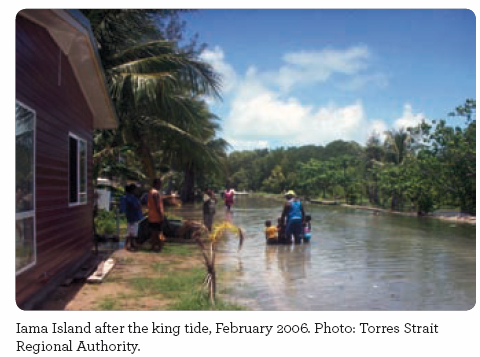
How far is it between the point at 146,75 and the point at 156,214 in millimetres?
4554

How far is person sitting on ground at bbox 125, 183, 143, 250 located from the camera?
446 inches

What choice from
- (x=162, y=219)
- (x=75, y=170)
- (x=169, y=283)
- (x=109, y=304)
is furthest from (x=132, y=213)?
(x=109, y=304)

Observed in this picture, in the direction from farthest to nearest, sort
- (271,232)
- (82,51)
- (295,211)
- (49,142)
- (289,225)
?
(271,232) < (289,225) < (295,211) < (82,51) < (49,142)

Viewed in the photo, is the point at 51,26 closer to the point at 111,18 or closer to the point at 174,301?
the point at 174,301

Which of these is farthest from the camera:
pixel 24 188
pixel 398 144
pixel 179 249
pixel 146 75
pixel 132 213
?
pixel 398 144

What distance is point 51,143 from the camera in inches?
296

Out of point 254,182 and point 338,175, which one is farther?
point 254,182

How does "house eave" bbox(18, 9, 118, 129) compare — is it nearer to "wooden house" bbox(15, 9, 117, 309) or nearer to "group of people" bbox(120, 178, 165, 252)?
"wooden house" bbox(15, 9, 117, 309)

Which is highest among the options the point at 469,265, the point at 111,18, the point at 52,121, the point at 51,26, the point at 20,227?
the point at 111,18

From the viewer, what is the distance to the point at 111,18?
46.1 ft

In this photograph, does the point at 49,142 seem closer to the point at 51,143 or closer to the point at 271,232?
the point at 51,143
